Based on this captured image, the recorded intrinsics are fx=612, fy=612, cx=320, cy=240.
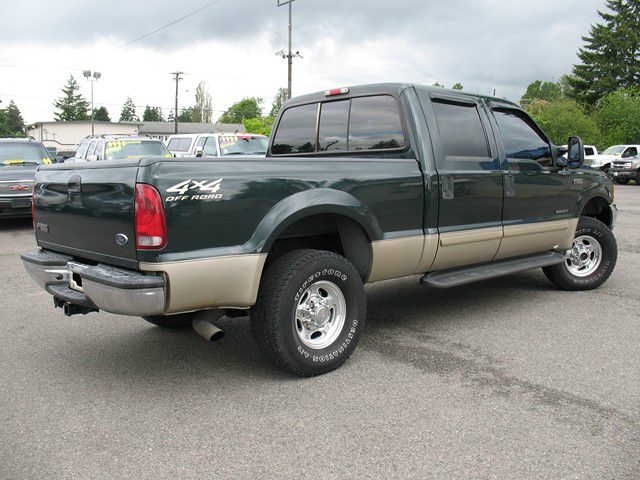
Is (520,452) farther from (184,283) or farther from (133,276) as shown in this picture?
(133,276)

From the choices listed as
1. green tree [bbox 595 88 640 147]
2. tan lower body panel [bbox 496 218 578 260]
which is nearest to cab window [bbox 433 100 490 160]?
tan lower body panel [bbox 496 218 578 260]

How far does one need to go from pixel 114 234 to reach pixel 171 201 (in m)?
0.47

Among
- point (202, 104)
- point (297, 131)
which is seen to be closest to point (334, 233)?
point (297, 131)

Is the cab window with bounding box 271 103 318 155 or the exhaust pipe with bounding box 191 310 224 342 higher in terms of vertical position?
the cab window with bounding box 271 103 318 155

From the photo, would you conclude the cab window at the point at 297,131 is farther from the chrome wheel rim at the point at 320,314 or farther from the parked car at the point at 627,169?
the parked car at the point at 627,169

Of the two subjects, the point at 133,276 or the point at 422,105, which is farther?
the point at 422,105

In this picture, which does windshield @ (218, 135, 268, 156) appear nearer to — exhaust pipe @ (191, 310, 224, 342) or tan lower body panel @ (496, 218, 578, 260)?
tan lower body panel @ (496, 218, 578, 260)

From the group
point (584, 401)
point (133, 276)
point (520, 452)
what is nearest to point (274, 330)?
point (133, 276)

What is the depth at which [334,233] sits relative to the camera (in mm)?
4629

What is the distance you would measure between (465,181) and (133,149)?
38.6 ft

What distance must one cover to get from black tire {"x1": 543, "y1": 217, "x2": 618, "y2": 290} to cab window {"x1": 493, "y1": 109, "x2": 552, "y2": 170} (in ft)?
3.29

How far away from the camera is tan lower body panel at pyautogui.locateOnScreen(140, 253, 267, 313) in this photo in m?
3.46

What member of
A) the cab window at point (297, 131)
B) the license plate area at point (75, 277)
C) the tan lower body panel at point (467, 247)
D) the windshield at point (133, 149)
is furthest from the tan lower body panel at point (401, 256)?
the windshield at point (133, 149)

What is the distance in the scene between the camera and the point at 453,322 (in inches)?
212
